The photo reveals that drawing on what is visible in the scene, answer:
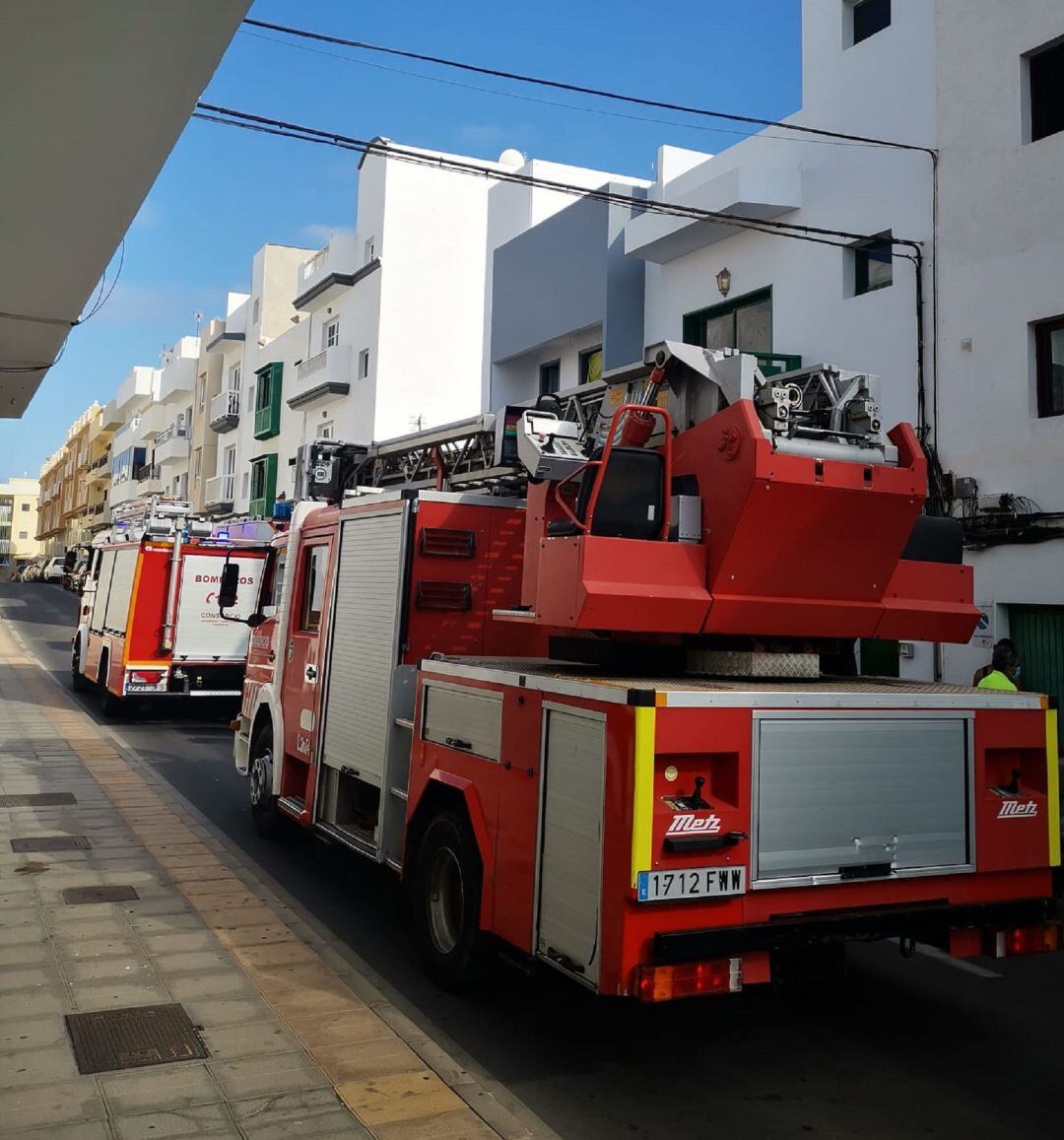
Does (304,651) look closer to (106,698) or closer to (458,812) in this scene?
(458,812)

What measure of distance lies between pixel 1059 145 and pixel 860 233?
3.08m

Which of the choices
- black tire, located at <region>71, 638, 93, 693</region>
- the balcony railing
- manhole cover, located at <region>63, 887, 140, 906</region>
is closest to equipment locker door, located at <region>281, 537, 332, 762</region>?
manhole cover, located at <region>63, 887, 140, 906</region>

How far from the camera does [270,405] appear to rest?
40469 millimetres

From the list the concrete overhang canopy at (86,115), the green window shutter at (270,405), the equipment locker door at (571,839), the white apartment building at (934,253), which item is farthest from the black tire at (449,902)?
the green window shutter at (270,405)

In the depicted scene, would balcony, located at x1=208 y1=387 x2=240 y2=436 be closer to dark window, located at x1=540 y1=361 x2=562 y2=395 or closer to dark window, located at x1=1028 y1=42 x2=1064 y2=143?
dark window, located at x1=540 y1=361 x2=562 y2=395

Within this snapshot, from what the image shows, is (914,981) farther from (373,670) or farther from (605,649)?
(373,670)

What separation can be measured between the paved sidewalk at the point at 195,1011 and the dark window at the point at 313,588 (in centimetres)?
185

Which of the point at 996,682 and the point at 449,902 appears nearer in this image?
the point at 449,902

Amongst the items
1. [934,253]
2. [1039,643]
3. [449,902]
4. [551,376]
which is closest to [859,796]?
[449,902]

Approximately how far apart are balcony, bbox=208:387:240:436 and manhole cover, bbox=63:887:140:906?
41.1m

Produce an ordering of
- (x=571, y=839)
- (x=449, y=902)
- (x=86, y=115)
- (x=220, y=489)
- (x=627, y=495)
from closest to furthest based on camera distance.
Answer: (x=86, y=115), (x=571, y=839), (x=627, y=495), (x=449, y=902), (x=220, y=489)

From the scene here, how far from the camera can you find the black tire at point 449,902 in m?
5.65

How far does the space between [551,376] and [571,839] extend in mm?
19800

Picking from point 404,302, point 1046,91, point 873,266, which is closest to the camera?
point 1046,91
